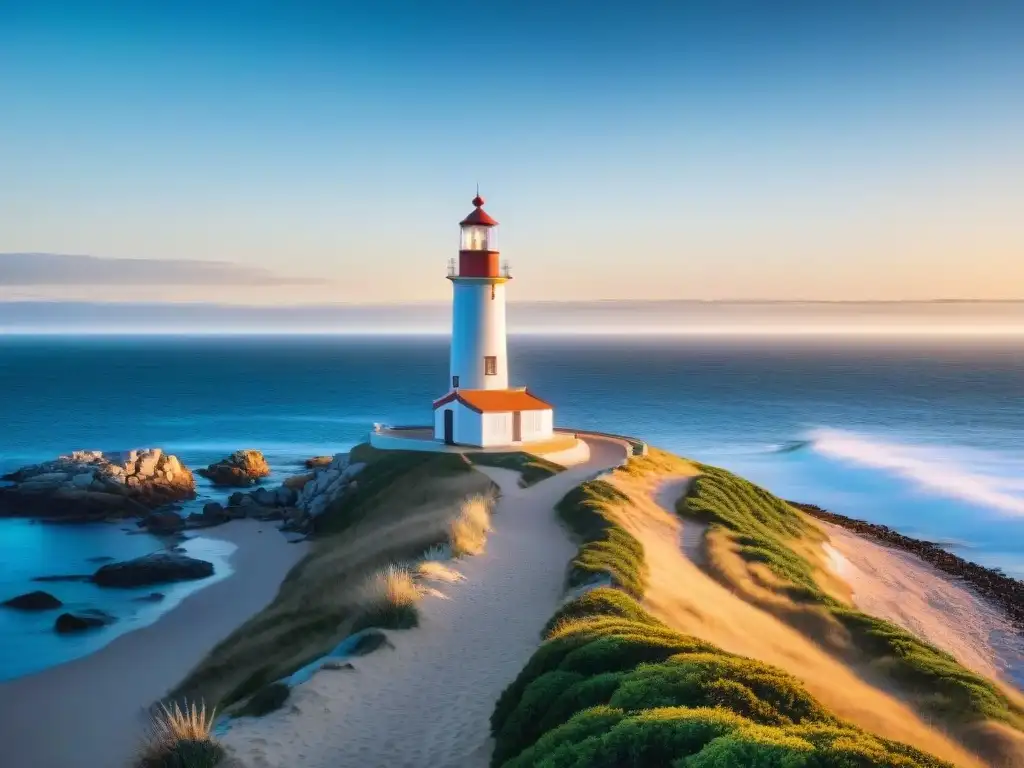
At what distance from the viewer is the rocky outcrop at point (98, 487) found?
43.4 meters

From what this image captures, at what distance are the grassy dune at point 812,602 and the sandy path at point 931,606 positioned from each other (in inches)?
62.0

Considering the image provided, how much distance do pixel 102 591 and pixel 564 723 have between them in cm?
2642

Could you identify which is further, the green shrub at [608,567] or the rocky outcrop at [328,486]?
the rocky outcrop at [328,486]

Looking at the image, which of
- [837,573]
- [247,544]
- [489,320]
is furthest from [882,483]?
[247,544]

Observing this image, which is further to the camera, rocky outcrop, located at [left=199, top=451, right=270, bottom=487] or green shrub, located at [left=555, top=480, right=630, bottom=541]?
rocky outcrop, located at [left=199, top=451, right=270, bottom=487]

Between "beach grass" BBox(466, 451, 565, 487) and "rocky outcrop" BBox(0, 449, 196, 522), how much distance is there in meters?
19.7

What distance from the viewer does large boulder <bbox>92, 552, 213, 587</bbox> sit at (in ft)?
104

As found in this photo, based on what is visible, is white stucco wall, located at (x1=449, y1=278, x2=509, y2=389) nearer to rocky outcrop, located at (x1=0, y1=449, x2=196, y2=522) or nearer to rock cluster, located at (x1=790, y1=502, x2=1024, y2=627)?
rocky outcrop, located at (x1=0, y1=449, x2=196, y2=522)

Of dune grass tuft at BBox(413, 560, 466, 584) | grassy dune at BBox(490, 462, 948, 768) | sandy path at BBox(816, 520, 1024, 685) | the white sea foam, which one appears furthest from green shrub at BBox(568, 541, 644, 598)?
the white sea foam

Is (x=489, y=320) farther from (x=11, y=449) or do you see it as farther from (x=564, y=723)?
(x=11, y=449)

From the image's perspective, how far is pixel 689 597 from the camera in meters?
20.2

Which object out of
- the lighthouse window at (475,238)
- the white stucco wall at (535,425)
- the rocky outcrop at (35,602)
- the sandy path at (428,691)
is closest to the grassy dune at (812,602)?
the white stucco wall at (535,425)

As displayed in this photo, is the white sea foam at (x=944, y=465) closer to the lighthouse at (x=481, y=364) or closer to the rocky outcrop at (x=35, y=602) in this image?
the lighthouse at (x=481, y=364)

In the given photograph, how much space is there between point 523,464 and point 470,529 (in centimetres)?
1096
